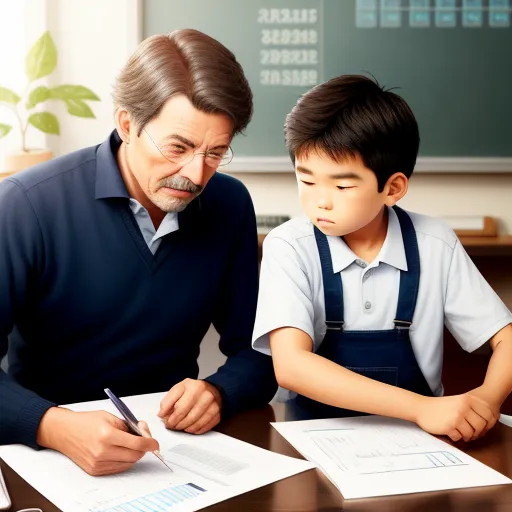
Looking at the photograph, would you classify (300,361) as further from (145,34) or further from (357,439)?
(145,34)

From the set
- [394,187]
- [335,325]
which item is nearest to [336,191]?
[394,187]

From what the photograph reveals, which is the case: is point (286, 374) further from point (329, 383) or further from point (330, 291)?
point (330, 291)

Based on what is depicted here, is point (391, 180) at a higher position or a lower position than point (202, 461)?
higher

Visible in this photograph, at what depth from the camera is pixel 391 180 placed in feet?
4.44

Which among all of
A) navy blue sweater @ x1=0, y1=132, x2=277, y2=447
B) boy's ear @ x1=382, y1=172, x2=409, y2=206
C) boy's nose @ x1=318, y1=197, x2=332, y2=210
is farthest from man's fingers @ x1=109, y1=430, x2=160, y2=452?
boy's ear @ x1=382, y1=172, x2=409, y2=206

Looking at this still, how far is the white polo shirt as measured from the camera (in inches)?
54.6

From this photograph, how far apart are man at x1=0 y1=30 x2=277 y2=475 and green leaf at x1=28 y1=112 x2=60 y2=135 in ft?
3.84

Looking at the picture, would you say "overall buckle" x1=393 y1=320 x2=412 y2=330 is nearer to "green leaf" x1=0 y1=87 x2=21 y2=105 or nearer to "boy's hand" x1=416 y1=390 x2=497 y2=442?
"boy's hand" x1=416 y1=390 x2=497 y2=442

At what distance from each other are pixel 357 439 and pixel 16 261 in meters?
0.65

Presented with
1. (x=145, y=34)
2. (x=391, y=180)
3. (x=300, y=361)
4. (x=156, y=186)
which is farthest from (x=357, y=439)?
(x=145, y=34)

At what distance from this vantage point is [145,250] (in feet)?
4.92

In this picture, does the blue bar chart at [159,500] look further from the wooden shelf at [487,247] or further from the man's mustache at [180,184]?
the wooden shelf at [487,247]

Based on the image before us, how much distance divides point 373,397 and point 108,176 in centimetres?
64

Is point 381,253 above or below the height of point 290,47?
below
